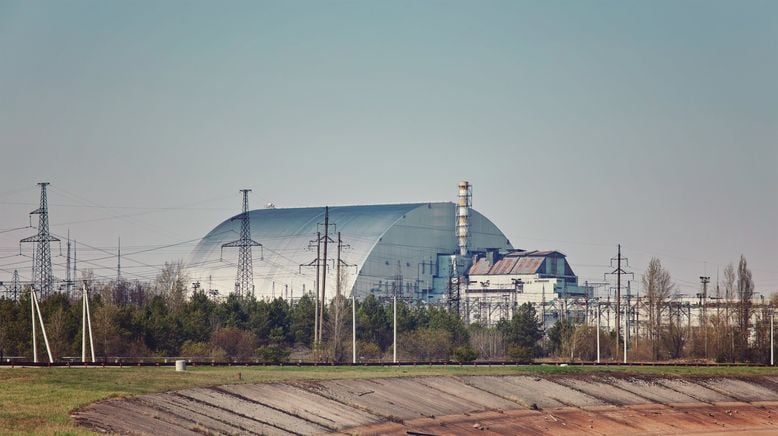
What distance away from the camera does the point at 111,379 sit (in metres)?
51.7

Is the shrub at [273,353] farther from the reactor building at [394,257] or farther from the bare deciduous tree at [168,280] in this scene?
the reactor building at [394,257]

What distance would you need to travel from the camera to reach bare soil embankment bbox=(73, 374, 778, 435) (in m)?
45.1

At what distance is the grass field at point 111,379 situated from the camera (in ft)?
125

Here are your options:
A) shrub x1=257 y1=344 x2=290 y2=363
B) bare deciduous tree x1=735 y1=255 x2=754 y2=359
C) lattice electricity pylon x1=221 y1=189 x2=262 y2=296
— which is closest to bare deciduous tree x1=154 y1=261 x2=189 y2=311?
lattice electricity pylon x1=221 y1=189 x2=262 y2=296

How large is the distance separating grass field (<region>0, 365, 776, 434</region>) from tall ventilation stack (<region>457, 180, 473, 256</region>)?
99578 millimetres

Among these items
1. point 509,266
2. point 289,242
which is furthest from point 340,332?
point 509,266

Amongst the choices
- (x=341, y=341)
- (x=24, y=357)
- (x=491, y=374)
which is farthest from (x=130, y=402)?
(x=341, y=341)

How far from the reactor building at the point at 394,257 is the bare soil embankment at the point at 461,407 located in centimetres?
9249

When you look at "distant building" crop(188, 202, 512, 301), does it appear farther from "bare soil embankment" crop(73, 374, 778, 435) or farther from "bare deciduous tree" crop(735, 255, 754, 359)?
"bare soil embankment" crop(73, 374, 778, 435)

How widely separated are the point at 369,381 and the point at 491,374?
34.7ft

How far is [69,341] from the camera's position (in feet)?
276

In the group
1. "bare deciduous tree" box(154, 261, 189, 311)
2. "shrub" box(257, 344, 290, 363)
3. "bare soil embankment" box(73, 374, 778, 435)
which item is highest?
"bare deciduous tree" box(154, 261, 189, 311)

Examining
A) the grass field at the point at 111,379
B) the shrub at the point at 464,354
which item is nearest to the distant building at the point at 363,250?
the shrub at the point at 464,354

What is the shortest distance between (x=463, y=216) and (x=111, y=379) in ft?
423
